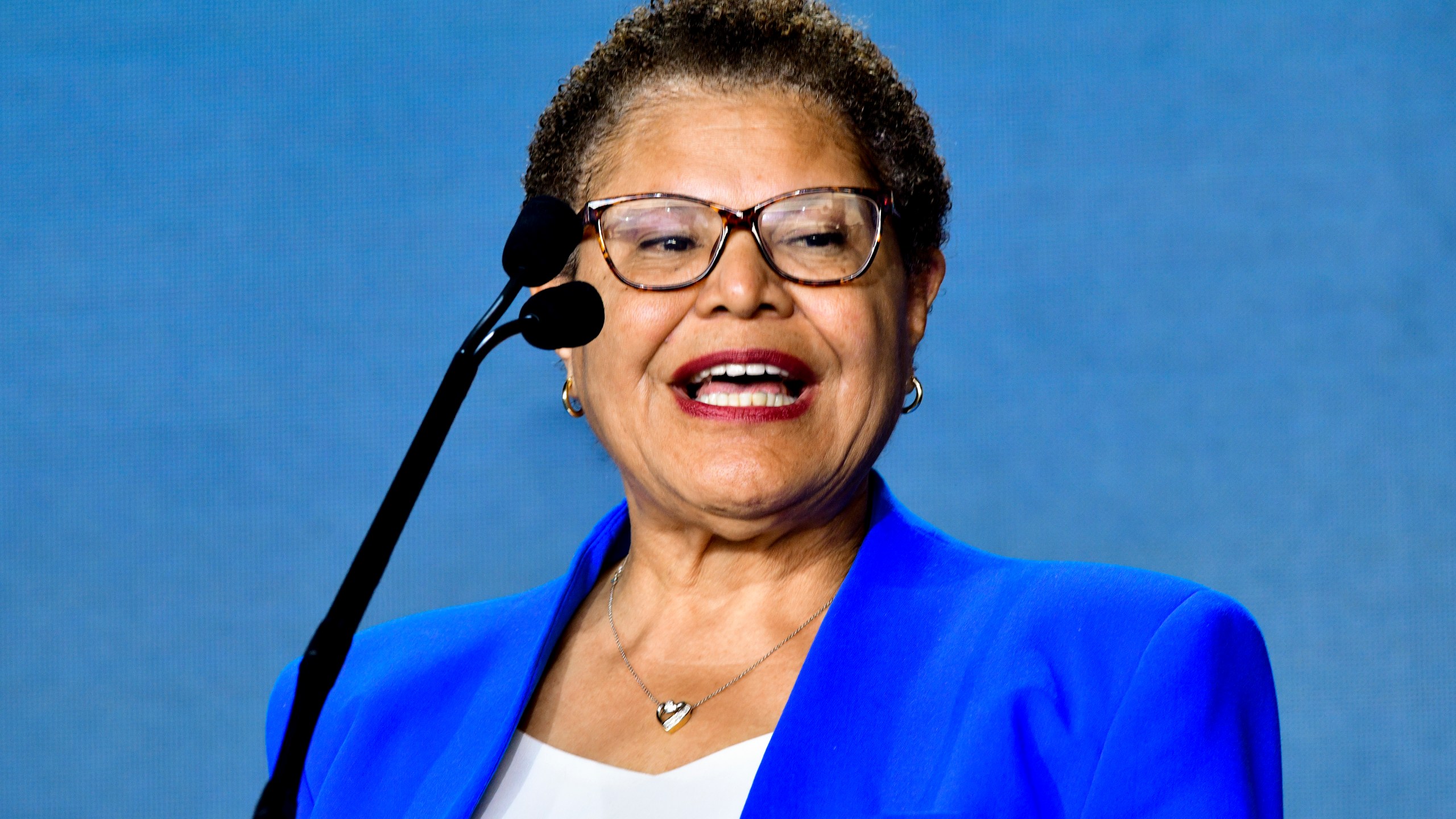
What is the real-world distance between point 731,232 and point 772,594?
1.19 feet

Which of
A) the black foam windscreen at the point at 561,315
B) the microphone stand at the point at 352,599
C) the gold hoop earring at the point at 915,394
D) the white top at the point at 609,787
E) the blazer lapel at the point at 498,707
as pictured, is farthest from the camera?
the gold hoop earring at the point at 915,394

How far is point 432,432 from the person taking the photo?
917 mm

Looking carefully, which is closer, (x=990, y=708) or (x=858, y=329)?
(x=990, y=708)

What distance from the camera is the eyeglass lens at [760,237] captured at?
1.28m

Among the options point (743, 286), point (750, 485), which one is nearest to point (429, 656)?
point (750, 485)

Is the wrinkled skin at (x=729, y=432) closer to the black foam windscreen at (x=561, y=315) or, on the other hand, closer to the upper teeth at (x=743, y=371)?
the upper teeth at (x=743, y=371)

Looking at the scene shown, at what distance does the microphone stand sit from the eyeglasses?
0.38 meters

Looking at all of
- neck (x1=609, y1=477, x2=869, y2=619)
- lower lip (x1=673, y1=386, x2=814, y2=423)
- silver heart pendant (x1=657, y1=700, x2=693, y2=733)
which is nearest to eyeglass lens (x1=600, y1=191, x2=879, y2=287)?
lower lip (x1=673, y1=386, x2=814, y2=423)

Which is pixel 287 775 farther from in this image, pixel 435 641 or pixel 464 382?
pixel 435 641

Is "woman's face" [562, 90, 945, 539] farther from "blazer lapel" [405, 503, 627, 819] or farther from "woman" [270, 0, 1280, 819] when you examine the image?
"blazer lapel" [405, 503, 627, 819]

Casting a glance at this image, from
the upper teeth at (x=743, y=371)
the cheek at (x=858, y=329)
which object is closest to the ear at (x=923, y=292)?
the cheek at (x=858, y=329)

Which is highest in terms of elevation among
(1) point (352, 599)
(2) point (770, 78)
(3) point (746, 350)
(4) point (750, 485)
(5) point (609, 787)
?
(2) point (770, 78)

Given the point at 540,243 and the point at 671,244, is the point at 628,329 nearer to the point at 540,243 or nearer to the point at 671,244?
the point at 671,244

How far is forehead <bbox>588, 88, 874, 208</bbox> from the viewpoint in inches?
51.2
